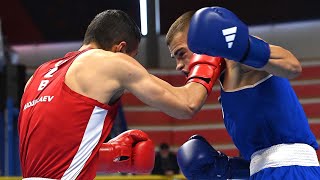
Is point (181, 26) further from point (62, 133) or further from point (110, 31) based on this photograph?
point (62, 133)

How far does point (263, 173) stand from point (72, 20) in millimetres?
8326

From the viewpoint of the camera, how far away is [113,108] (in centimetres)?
243

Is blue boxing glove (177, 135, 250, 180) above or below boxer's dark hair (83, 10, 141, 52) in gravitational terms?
below

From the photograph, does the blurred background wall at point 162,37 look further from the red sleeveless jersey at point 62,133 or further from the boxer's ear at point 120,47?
the red sleeveless jersey at point 62,133

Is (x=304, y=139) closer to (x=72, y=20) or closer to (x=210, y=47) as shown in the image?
(x=210, y=47)

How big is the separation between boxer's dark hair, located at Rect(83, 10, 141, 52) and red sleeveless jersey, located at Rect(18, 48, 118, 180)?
213 mm

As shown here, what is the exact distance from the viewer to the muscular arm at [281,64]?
Answer: 7.61 ft

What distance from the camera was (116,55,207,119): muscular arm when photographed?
237cm

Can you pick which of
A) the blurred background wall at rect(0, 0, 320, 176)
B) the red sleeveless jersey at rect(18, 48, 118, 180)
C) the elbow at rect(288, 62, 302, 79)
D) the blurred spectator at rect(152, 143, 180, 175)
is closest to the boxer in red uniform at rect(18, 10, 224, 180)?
the red sleeveless jersey at rect(18, 48, 118, 180)

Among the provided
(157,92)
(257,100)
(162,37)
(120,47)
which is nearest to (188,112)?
(157,92)

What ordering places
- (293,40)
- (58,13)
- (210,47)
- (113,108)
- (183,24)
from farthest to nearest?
(58,13)
(293,40)
(183,24)
(113,108)
(210,47)

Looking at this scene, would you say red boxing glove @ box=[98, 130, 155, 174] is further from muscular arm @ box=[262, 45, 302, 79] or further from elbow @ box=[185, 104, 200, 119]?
muscular arm @ box=[262, 45, 302, 79]

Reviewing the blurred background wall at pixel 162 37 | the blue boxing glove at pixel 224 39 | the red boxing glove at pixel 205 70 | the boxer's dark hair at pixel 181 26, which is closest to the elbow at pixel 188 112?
the red boxing glove at pixel 205 70

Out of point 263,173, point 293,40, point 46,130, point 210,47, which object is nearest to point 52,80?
point 46,130
